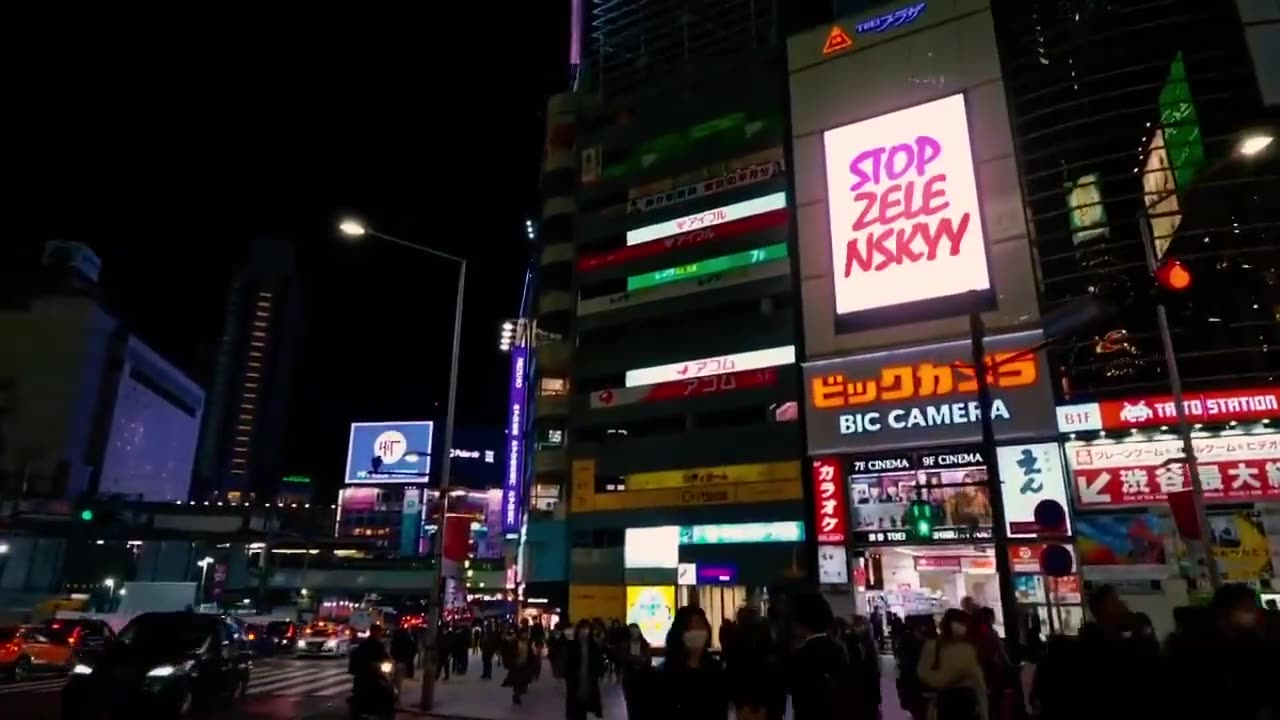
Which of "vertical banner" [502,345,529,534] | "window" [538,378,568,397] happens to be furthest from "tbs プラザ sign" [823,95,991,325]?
"vertical banner" [502,345,529,534]

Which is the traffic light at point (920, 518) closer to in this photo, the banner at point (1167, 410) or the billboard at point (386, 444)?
the banner at point (1167, 410)

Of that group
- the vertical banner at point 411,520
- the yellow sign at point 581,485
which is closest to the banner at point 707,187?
the yellow sign at point 581,485

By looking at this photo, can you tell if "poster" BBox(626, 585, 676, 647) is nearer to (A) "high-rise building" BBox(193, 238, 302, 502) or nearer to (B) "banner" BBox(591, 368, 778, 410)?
(B) "banner" BBox(591, 368, 778, 410)

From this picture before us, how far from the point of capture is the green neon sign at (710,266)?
123 feet

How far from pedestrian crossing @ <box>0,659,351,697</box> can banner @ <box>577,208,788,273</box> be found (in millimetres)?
23939

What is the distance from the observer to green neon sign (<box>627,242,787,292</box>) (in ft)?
123

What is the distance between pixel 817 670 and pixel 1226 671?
2196mm

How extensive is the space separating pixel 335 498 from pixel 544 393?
123096mm

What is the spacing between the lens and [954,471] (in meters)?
25.8

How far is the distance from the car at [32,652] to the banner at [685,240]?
28.9 meters

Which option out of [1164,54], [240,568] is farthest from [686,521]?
[240,568]

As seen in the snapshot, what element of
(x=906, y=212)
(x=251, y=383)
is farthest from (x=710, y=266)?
(x=251, y=383)

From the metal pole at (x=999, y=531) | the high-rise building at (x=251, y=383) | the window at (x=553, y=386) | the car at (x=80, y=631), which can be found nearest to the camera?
the metal pole at (x=999, y=531)

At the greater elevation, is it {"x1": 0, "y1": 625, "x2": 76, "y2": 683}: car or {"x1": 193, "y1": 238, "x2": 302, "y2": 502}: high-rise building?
{"x1": 193, "y1": 238, "x2": 302, "y2": 502}: high-rise building
